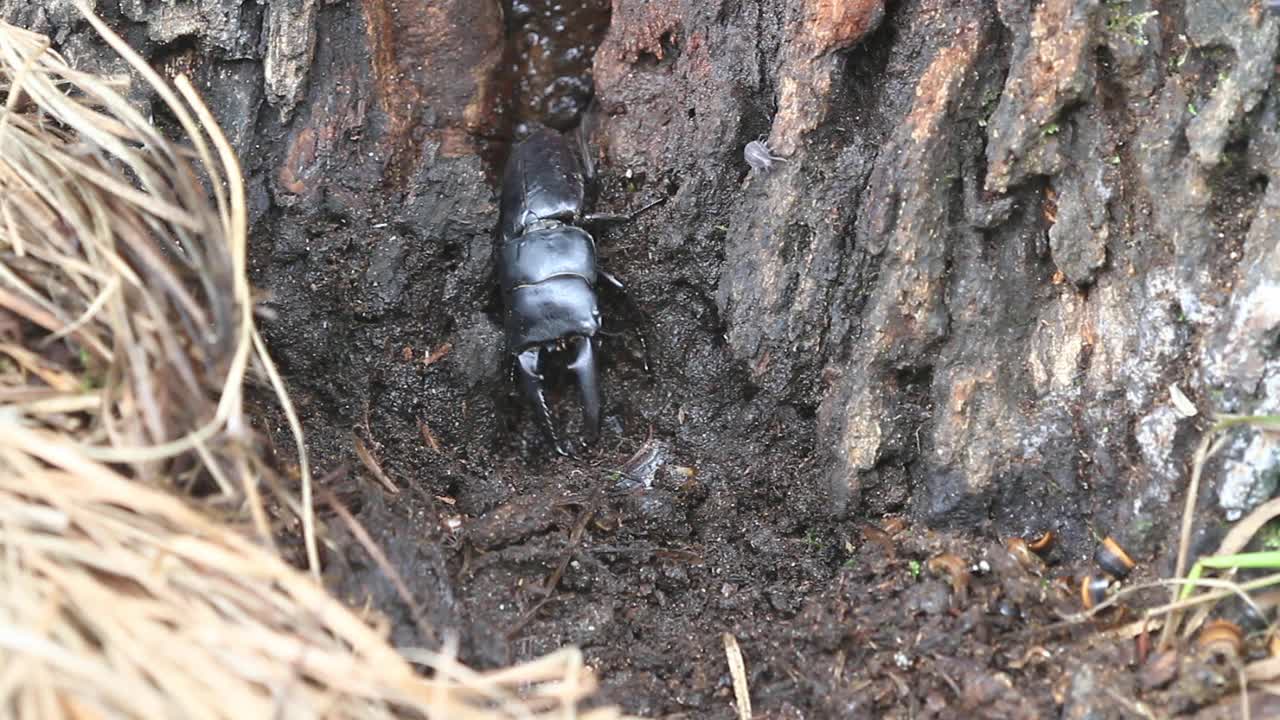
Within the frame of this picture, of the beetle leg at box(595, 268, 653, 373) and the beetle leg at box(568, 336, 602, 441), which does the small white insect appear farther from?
the beetle leg at box(568, 336, 602, 441)

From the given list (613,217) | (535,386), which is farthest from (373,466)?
(613,217)

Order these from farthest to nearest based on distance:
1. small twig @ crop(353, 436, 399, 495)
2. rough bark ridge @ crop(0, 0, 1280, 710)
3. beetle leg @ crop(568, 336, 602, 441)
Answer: beetle leg @ crop(568, 336, 602, 441) → small twig @ crop(353, 436, 399, 495) → rough bark ridge @ crop(0, 0, 1280, 710)

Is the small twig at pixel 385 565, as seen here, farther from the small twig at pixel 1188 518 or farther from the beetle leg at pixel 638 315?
the small twig at pixel 1188 518

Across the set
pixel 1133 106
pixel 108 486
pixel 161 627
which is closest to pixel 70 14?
pixel 108 486

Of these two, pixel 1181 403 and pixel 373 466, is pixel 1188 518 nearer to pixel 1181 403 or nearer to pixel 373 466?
A: pixel 1181 403

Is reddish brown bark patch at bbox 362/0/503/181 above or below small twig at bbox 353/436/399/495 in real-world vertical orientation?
above

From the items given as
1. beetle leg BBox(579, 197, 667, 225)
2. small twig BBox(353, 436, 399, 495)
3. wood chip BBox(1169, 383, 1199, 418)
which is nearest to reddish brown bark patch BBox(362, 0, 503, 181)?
beetle leg BBox(579, 197, 667, 225)

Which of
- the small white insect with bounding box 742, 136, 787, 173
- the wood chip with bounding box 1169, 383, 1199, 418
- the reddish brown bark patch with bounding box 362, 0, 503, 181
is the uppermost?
the reddish brown bark patch with bounding box 362, 0, 503, 181

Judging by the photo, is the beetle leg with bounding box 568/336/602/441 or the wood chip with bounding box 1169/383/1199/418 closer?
the wood chip with bounding box 1169/383/1199/418
